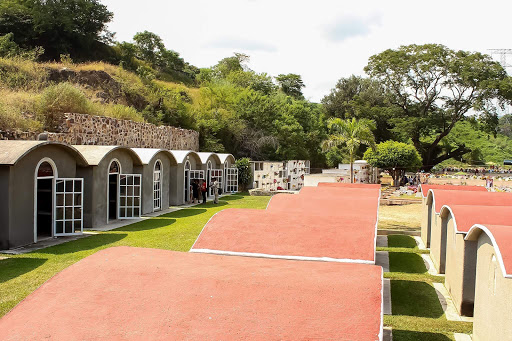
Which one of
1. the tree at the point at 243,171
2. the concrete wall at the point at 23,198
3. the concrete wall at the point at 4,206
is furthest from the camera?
the tree at the point at 243,171

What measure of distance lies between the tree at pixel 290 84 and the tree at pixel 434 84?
15726 mm

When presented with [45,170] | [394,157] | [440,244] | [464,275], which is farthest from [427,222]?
[394,157]

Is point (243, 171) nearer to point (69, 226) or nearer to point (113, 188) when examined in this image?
point (113, 188)

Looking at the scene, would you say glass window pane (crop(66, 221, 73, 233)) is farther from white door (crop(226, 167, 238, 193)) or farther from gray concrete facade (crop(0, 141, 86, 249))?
white door (crop(226, 167, 238, 193))

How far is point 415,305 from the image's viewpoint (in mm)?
→ 9547

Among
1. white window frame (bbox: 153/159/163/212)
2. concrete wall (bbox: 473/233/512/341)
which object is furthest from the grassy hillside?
concrete wall (bbox: 473/233/512/341)

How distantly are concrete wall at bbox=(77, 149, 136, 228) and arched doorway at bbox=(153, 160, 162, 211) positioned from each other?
3824 millimetres

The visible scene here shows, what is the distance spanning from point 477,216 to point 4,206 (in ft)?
37.8

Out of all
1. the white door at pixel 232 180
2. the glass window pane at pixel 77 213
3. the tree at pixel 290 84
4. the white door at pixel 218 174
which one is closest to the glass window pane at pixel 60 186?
the glass window pane at pixel 77 213

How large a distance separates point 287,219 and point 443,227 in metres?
4.65

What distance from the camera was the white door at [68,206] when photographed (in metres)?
14.4

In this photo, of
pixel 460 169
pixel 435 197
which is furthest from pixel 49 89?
pixel 460 169

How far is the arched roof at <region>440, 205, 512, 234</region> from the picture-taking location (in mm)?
9344

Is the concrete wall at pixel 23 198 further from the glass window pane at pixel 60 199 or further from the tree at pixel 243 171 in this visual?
the tree at pixel 243 171
